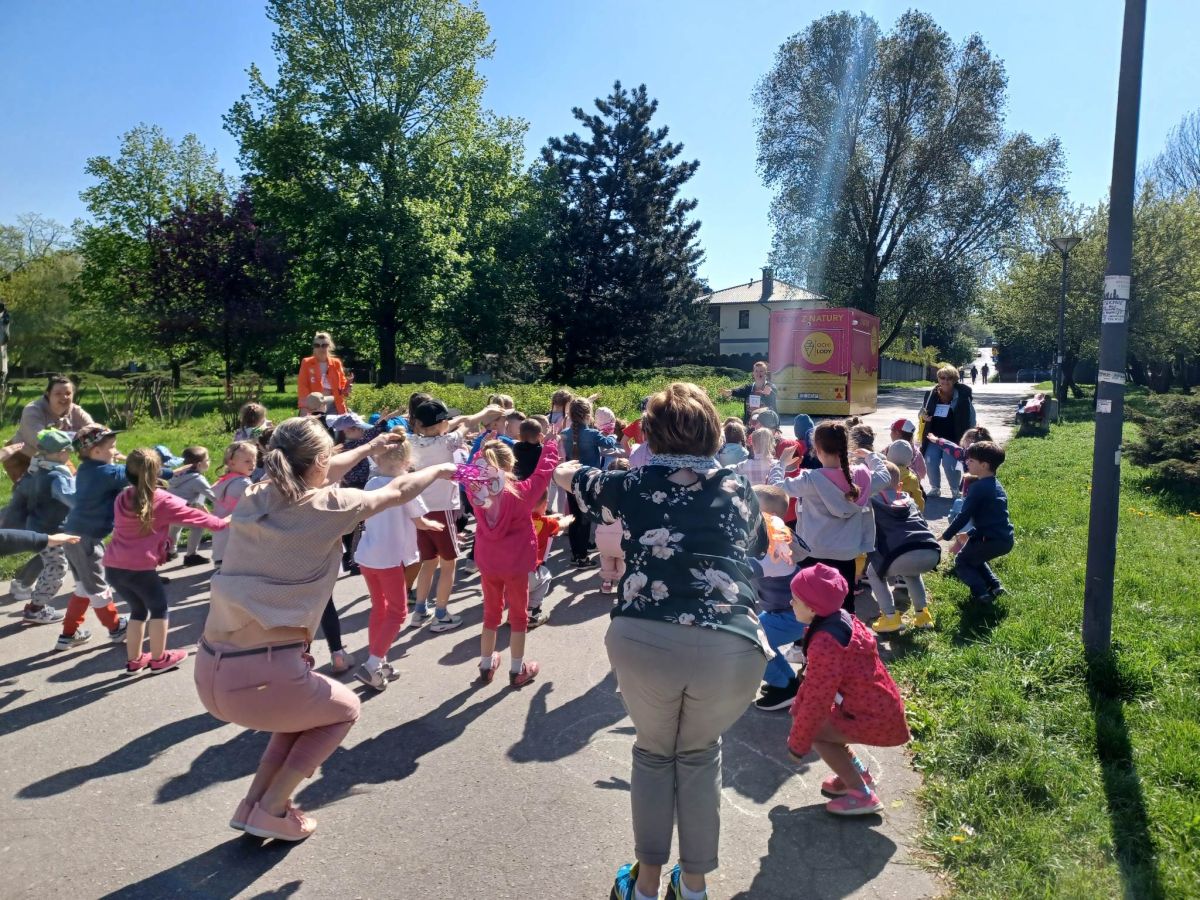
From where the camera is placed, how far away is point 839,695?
3.79m

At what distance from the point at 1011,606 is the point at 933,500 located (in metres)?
5.55

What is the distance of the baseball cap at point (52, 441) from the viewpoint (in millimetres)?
6625

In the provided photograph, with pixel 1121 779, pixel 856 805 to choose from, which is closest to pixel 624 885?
pixel 856 805

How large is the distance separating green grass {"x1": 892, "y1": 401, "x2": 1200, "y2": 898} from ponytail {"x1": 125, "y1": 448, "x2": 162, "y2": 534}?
507cm

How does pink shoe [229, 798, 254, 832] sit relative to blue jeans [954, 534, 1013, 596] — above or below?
below

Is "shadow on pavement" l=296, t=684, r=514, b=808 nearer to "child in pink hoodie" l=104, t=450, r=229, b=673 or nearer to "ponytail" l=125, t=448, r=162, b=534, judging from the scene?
"child in pink hoodie" l=104, t=450, r=229, b=673

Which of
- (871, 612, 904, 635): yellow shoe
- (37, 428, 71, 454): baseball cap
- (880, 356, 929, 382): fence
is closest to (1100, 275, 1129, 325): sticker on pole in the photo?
(871, 612, 904, 635): yellow shoe

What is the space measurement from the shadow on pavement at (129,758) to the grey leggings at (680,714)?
10.1 feet

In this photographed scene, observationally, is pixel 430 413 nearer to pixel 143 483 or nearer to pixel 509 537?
pixel 509 537

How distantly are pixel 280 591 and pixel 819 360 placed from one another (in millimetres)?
22069

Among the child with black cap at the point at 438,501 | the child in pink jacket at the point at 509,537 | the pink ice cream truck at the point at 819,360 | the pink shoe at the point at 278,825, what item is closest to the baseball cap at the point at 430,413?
the child with black cap at the point at 438,501

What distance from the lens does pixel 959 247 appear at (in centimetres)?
4131

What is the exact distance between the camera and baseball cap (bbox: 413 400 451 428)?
6.37 metres

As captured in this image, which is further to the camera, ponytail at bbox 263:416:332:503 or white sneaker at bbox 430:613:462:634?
white sneaker at bbox 430:613:462:634
